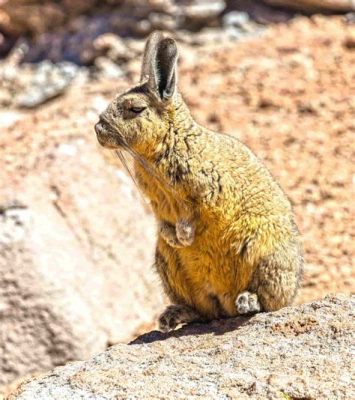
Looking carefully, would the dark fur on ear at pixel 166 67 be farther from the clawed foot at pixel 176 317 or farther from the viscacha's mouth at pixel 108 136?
the clawed foot at pixel 176 317

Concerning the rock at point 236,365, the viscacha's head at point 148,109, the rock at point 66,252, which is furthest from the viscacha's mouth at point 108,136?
the rock at point 66,252

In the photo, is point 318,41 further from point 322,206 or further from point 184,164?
point 184,164

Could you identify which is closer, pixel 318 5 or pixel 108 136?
pixel 108 136

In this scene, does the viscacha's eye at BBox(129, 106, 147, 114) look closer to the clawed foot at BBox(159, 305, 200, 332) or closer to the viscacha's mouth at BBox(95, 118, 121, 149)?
the viscacha's mouth at BBox(95, 118, 121, 149)

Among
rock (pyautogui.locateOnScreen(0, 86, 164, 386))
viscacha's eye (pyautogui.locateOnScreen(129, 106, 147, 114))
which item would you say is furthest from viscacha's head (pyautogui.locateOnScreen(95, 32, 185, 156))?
rock (pyautogui.locateOnScreen(0, 86, 164, 386))

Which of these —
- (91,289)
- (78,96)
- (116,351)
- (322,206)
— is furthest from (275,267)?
(78,96)

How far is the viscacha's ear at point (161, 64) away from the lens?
22.9ft

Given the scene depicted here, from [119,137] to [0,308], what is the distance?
3.09 meters

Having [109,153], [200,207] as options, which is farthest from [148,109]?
[109,153]

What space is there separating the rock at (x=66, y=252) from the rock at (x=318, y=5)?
4.36m

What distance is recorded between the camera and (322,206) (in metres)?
11.3

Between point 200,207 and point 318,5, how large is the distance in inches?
333

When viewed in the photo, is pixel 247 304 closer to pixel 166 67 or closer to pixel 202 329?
pixel 202 329

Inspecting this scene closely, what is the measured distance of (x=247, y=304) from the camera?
6754 millimetres
